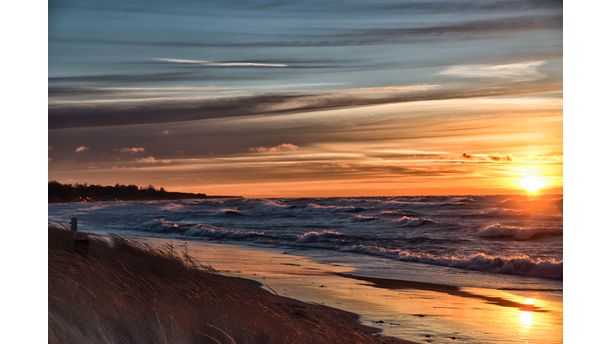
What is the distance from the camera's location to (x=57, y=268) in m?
5.80

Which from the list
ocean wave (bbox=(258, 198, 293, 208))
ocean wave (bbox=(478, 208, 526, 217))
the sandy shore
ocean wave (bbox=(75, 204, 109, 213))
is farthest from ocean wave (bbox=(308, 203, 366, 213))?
ocean wave (bbox=(75, 204, 109, 213))

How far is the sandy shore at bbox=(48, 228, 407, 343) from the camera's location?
5438 mm

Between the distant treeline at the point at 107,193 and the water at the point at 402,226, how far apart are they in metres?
0.05

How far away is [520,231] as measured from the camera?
5.85 m

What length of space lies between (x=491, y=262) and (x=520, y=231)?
11.1 inches

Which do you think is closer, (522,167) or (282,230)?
(522,167)

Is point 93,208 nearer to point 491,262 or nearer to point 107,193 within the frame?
point 107,193

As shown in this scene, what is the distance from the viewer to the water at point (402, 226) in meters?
5.80

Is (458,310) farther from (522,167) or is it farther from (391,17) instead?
(391,17)

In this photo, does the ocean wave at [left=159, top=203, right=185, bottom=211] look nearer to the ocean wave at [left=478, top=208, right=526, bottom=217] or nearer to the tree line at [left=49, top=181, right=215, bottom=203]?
the tree line at [left=49, top=181, right=215, bottom=203]

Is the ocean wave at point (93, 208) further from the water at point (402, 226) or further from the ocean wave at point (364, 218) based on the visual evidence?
the ocean wave at point (364, 218)

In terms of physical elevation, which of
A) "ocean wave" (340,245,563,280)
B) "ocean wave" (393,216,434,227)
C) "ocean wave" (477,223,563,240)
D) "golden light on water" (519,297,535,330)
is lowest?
"golden light on water" (519,297,535,330)
